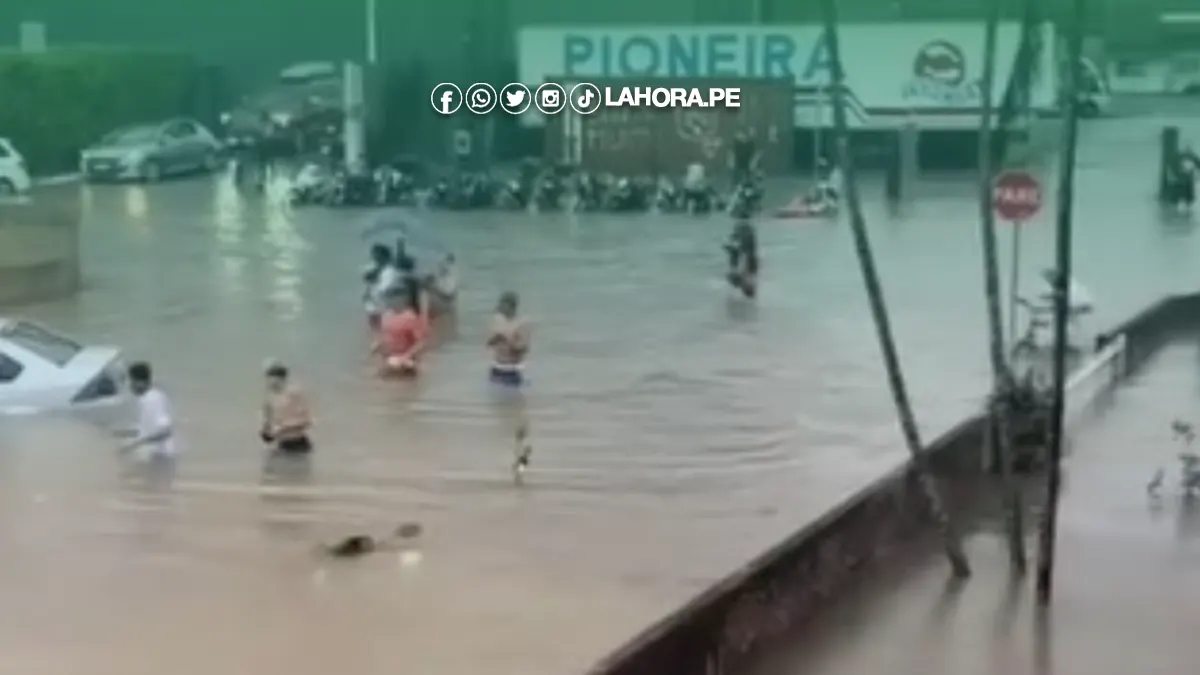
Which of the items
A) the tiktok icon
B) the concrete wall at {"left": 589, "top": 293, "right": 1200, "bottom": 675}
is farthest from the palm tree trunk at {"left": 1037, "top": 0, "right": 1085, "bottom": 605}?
the tiktok icon

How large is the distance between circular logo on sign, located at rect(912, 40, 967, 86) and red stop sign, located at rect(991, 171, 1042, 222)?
21257 mm

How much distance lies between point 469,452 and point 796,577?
3.39 meters

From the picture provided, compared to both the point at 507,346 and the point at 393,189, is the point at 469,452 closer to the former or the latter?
the point at 507,346

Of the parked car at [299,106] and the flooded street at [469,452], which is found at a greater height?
the parked car at [299,106]

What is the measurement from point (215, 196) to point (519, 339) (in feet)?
61.9

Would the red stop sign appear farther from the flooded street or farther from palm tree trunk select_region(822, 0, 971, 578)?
palm tree trunk select_region(822, 0, 971, 578)

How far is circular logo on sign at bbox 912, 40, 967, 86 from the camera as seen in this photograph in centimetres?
3444


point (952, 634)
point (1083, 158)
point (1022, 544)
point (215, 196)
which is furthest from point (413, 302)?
point (1083, 158)

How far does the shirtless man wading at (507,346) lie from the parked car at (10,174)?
1804 cm

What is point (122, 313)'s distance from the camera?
17969mm

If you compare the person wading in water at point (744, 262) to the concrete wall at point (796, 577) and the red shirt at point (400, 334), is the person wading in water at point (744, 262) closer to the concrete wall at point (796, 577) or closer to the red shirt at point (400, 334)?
the red shirt at point (400, 334)

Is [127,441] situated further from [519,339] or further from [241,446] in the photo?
[519,339]

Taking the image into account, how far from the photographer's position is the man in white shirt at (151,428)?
460 inches

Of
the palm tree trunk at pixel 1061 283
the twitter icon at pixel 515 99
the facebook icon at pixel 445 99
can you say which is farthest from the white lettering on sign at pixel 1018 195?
the twitter icon at pixel 515 99
